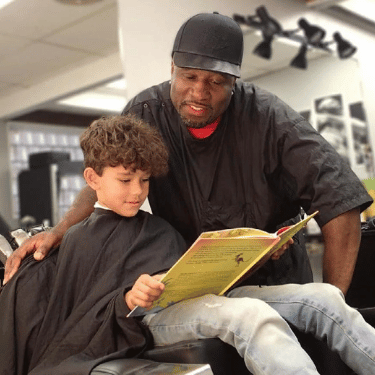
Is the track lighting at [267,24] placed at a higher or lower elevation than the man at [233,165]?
higher

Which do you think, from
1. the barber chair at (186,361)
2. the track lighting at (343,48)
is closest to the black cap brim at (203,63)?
the barber chair at (186,361)

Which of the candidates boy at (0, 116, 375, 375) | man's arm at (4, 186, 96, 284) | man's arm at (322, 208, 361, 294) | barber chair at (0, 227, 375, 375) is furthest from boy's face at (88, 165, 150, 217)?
man's arm at (322, 208, 361, 294)

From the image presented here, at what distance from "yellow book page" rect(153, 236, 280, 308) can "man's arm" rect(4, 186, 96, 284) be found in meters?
0.37

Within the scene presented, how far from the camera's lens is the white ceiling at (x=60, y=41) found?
4.57 meters

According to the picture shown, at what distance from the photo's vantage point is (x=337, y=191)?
1.68 metres

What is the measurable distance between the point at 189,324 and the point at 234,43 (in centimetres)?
82

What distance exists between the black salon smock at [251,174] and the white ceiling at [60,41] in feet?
9.11

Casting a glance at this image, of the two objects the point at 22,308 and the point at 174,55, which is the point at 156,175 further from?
the point at 22,308

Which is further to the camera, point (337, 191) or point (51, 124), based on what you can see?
point (51, 124)

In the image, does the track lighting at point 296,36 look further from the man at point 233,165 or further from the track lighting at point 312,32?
the man at point 233,165

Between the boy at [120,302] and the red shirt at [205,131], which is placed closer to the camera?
the boy at [120,302]

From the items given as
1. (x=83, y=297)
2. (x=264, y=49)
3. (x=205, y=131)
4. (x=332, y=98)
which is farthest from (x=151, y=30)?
(x=83, y=297)

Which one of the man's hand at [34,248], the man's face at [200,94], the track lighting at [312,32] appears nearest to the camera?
the man's hand at [34,248]

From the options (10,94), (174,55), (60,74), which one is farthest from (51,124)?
(174,55)
